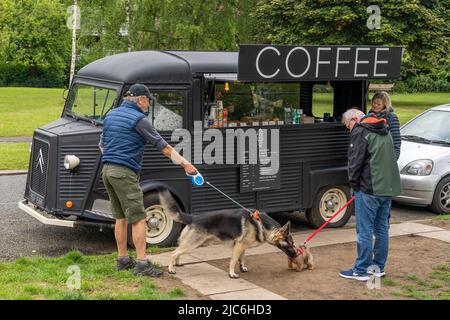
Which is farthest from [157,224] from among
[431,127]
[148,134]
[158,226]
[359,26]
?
[359,26]

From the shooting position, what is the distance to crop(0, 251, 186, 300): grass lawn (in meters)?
6.33

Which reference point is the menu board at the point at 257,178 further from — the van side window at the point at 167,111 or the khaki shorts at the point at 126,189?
the khaki shorts at the point at 126,189

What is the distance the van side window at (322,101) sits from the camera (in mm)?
10586

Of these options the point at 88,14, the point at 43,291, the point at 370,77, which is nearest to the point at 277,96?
the point at 370,77

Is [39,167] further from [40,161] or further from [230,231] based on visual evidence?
[230,231]

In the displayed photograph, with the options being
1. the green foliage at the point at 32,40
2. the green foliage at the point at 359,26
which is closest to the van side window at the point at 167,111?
the green foliage at the point at 359,26

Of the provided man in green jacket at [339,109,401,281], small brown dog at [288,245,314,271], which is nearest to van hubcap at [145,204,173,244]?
small brown dog at [288,245,314,271]

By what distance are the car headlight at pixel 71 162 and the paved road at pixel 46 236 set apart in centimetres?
108

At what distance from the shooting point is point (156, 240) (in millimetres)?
8766

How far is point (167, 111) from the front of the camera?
8.83 m

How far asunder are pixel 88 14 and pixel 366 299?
23.3 m

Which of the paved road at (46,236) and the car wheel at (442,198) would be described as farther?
the car wheel at (442,198)

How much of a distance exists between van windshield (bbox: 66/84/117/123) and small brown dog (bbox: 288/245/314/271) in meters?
3.01

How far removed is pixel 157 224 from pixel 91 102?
186 centimetres
